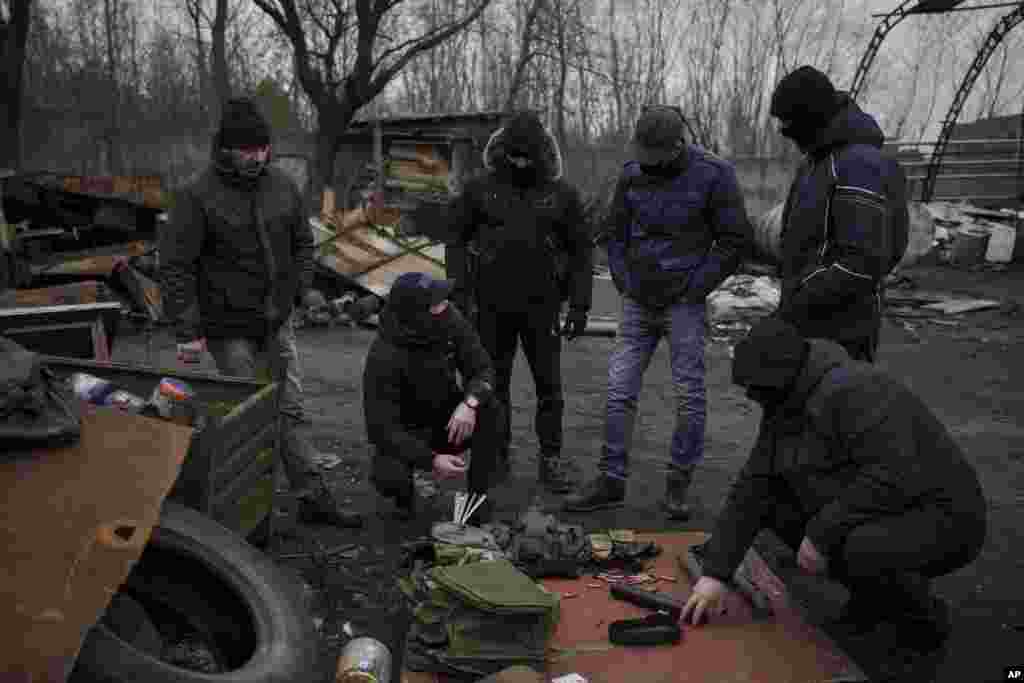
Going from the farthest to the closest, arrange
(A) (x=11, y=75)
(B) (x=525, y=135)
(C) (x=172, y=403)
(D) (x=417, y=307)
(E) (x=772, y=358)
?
(A) (x=11, y=75) → (B) (x=525, y=135) → (D) (x=417, y=307) → (C) (x=172, y=403) → (E) (x=772, y=358)

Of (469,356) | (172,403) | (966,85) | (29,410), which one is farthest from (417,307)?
(966,85)

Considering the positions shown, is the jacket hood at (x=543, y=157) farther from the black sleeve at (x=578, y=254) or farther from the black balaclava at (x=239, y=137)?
the black balaclava at (x=239, y=137)

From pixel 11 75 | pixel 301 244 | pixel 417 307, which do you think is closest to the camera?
pixel 417 307

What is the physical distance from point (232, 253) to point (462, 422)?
1.33m

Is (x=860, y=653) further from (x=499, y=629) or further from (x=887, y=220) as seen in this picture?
(x=887, y=220)

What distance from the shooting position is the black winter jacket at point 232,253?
3904mm

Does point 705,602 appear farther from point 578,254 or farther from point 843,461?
point 578,254

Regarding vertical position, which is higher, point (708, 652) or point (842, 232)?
point (842, 232)

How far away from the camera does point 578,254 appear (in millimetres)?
4738

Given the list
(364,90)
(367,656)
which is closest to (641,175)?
(367,656)

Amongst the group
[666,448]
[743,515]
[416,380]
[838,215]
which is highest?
Answer: [838,215]

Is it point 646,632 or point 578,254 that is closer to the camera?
point 646,632

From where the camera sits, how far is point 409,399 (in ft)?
14.1

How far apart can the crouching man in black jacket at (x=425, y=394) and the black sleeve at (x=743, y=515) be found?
4.59ft
